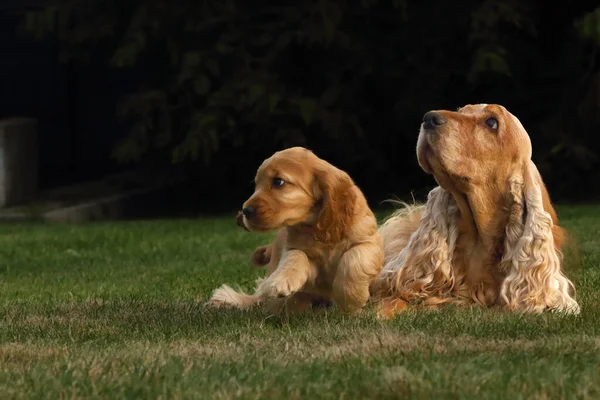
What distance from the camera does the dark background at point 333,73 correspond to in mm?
14492

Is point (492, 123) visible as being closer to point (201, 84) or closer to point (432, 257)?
point (432, 257)

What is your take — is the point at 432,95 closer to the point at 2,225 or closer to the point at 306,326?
the point at 2,225

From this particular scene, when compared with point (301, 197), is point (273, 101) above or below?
below

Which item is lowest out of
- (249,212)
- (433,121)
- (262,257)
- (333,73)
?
(262,257)

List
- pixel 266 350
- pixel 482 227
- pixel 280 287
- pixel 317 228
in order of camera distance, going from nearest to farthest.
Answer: pixel 266 350 < pixel 280 287 < pixel 317 228 < pixel 482 227

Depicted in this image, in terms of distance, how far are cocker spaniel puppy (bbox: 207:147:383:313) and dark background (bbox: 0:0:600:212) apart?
8.48 meters

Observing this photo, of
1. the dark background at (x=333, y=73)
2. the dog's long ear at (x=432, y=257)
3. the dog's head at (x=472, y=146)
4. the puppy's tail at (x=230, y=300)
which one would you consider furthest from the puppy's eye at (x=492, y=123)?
the dark background at (x=333, y=73)

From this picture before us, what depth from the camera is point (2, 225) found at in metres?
14.2

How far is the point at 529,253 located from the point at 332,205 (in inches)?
39.0

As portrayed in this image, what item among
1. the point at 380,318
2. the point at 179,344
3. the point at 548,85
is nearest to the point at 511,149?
the point at 380,318

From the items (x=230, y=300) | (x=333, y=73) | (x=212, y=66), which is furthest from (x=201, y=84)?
(x=230, y=300)

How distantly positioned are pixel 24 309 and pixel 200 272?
242 centimetres

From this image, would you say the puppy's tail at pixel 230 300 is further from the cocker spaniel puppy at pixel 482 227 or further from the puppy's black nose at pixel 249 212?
the puppy's black nose at pixel 249 212

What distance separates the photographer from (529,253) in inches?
232
